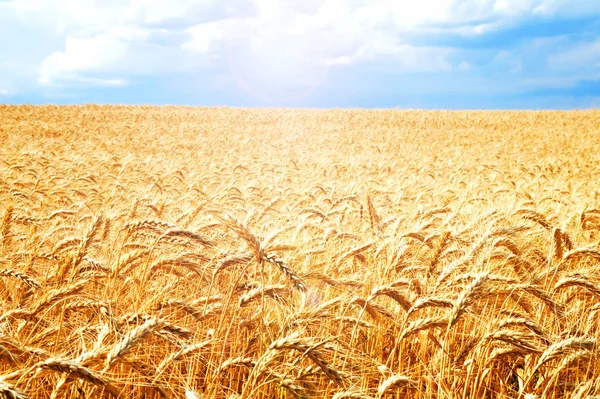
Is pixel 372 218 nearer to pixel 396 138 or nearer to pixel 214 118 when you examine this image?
pixel 396 138

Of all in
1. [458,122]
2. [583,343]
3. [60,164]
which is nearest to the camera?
[583,343]

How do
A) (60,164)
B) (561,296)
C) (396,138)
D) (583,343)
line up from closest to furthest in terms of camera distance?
(583,343)
(561,296)
(60,164)
(396,138)

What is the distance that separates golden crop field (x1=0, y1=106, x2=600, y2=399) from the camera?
2119 mm

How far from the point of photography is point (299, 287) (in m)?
2.08

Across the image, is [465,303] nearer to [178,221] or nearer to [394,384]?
[394,384]

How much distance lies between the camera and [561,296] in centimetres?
354

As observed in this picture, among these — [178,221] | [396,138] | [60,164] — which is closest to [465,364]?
[178,221]

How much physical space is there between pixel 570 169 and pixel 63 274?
1407 cm

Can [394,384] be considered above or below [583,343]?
below

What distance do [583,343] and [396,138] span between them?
24.8 m

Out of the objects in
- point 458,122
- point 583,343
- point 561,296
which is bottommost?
point 561,296

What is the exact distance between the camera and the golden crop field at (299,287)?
2.12 metres

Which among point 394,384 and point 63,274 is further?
point 63,274

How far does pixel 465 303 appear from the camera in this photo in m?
2.12
